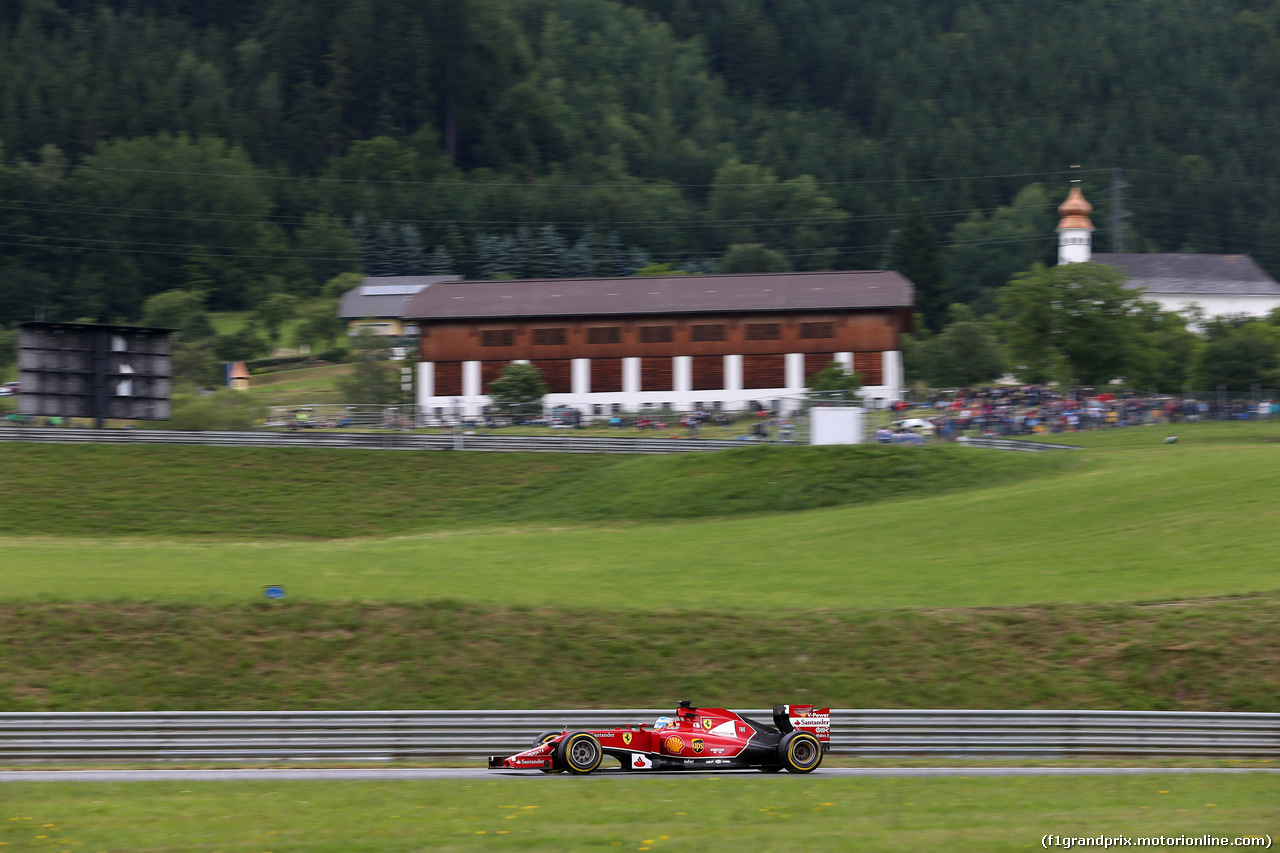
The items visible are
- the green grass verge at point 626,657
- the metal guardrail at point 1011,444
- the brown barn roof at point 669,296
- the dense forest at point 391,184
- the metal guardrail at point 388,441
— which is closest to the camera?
the green grass verge at point 626,657

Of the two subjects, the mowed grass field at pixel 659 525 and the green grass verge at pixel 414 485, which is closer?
the mowed grass field at pixel 659 525

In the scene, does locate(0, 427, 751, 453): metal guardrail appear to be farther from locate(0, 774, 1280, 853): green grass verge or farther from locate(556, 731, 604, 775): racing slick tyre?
locate(0, 774, 1280, 853): green grass verge

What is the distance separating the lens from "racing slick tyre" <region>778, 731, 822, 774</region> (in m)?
17.9

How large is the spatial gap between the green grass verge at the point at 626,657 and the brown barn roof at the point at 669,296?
66536 millimetres

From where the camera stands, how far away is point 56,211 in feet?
500

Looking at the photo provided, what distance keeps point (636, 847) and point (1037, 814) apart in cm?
483

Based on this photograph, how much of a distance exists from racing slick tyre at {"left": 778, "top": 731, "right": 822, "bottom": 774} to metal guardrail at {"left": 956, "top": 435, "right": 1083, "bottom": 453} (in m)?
36.4

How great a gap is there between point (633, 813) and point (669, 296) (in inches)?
3131

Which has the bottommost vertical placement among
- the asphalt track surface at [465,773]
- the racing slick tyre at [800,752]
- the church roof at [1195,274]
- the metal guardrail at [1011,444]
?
the asphalt track surface at [465,773]

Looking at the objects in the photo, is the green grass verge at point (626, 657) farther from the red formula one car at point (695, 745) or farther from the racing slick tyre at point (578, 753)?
the racing slick tyre at point (578, 753)

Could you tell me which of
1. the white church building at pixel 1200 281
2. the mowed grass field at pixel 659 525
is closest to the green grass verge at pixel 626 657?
the mowed grass field at pixel 659 525

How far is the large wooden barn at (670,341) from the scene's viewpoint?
89188 millimetres

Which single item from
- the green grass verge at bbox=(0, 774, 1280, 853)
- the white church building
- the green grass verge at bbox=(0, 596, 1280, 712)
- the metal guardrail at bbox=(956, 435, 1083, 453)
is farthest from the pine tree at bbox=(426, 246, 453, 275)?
the green grass verge at bbox=(0, 774, 1280, 853)

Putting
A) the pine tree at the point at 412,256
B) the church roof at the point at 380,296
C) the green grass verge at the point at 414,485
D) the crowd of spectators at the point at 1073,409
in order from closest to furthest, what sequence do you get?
the green grass verge at the point at 414,485 → the crowd of spectators at the point at 1073,409 → the church roof at the point at 380,296 → the pine tree at the point at 412,256
